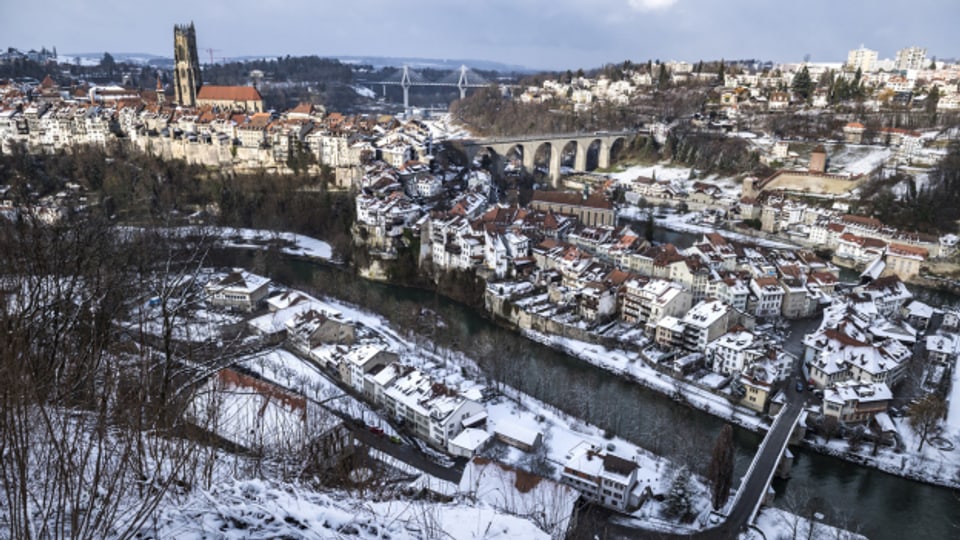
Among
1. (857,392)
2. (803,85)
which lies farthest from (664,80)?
(857,392)

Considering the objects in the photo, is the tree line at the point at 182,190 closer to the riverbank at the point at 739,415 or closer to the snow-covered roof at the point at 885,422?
the riverbank at the point at 739,415

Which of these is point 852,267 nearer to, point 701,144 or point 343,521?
point 701,144

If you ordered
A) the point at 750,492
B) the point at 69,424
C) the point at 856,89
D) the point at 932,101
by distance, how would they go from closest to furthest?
the point at 69,424, the point at 750,492, the point at 932,101, the point at 856,89

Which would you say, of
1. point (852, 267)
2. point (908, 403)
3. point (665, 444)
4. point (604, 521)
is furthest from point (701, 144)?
point (604, 521)

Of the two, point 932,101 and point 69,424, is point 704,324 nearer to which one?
point 69,424

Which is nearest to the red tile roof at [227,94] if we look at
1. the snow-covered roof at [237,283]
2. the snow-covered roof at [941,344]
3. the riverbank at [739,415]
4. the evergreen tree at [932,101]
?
the snow-covered roof at [237,283]
